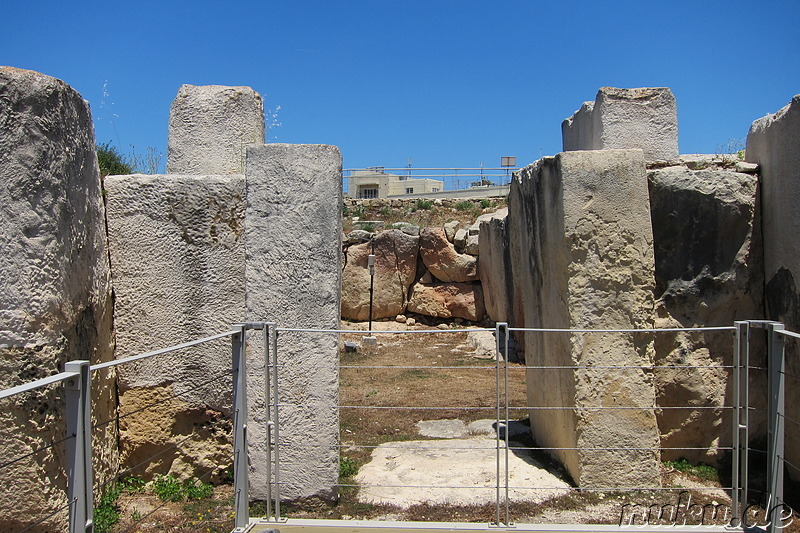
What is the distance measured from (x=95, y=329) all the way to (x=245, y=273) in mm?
1043

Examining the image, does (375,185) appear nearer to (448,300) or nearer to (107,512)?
(448,300)

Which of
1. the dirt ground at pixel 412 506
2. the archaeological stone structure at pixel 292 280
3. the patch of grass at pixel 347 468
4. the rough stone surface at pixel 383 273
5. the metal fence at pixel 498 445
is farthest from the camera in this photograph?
the rough stone surface at pixel 383 273

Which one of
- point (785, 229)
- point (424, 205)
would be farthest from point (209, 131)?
point (424, 205)

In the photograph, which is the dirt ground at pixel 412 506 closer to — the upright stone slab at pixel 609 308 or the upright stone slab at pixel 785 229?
the upright stone slab at pixel 609 308

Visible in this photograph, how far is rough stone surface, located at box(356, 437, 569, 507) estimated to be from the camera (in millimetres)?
4582

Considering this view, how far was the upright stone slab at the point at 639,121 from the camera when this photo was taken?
223 inches

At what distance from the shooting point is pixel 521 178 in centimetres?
598

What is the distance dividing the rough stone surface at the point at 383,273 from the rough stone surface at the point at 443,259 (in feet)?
0.88

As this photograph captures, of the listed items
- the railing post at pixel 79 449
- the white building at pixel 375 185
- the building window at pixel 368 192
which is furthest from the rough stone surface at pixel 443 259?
the railing post at pixel 79 449

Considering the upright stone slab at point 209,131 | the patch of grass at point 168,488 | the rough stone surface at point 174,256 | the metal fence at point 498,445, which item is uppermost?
the upright stone slab at point 209,131

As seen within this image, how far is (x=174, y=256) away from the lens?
457 cm

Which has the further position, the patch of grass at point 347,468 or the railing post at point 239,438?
the patch of grass at point 347,468

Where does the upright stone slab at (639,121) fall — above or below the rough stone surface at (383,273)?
above

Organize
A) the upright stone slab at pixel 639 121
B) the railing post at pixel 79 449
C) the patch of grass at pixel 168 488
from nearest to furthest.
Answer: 1. the railing post at pixel 79 449
2. the patch of grass at pixel 168 488
3. the upright stone slab at pixel 639 121
